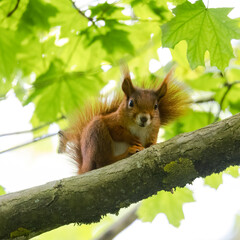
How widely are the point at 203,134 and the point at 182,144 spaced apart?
Answer: 0.13m

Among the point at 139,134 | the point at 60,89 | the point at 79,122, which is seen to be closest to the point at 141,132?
the point at 139,134

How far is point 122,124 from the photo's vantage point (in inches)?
107

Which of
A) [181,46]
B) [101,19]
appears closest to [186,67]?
[181,46]

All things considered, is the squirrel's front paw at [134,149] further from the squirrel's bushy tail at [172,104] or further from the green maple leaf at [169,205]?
the green maple leaf at [169,205]

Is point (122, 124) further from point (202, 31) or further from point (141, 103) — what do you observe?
point (202, 31)

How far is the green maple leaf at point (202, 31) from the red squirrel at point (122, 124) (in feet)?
1.67

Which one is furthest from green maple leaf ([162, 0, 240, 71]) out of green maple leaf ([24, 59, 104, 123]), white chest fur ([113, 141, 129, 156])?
green maple leaf ([24, 59, 104, 123])

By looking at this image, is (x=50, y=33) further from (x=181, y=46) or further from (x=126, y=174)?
(x=126, y=174)

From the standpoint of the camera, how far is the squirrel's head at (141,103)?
2668 mm

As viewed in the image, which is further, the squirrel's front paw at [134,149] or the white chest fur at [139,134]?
the white chest fur at [139,134]

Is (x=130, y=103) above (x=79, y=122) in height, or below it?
above

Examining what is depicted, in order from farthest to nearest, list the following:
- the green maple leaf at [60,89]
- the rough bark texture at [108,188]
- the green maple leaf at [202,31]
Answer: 1. the green maple leaf at [60,89]
2. the green maple leaf at [202,31]
3. the rough bark texture at [108,188]

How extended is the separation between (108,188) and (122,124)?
2.29ft

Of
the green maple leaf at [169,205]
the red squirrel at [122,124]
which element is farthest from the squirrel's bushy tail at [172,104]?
the green maple leaf at [169,205]
